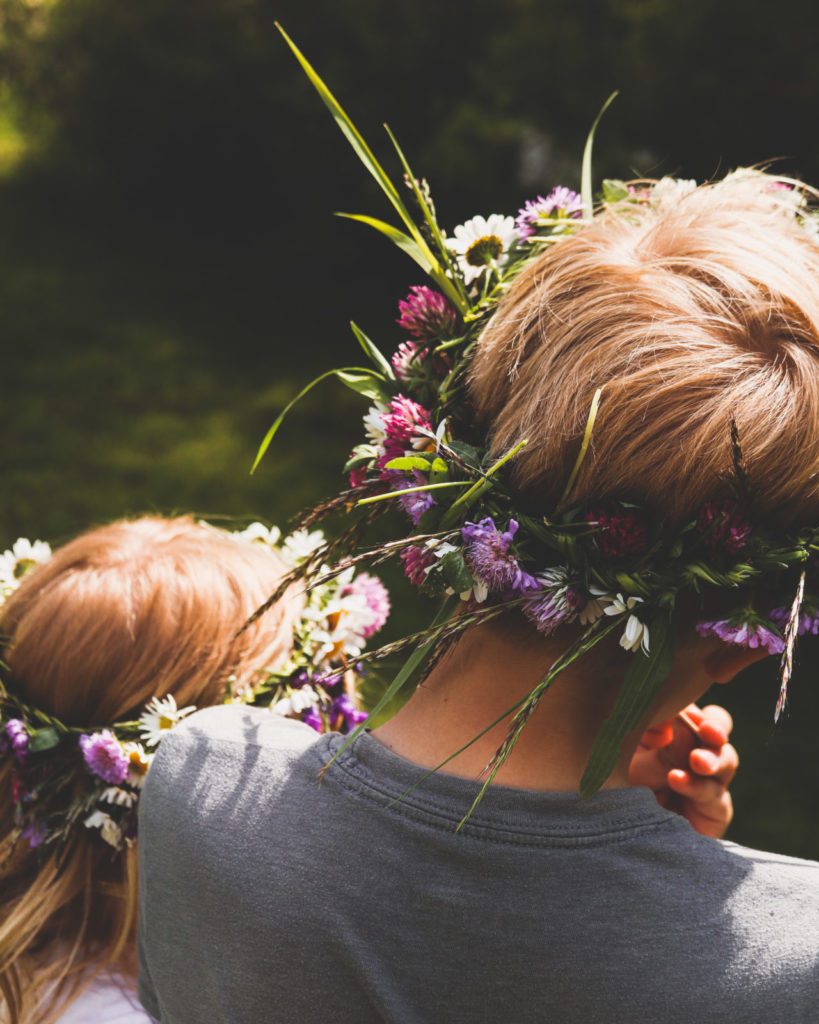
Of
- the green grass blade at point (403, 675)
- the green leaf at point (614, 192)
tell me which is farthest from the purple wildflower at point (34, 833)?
the green leaf at point (614, 192)

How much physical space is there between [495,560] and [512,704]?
0.66 ft

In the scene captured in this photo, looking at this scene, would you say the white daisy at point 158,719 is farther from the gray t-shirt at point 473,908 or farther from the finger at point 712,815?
the finger at point 712,815

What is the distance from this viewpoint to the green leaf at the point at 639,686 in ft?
4.56

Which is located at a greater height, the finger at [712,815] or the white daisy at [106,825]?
the white daisy at [106,825]

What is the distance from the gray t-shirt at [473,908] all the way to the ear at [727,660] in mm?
236

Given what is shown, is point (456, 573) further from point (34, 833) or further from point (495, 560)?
point (34, 833)

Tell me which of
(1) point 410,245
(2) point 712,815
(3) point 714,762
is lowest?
(2) point 712,815

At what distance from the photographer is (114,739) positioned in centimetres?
204

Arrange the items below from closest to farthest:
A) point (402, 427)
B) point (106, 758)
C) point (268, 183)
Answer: point (402, 427) < point (106, 758) < point (268, 183)

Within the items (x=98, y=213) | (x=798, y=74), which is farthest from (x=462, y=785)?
(x=98, y=213)

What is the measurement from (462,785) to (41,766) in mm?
1064

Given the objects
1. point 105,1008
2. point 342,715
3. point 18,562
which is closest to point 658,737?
point 342,715

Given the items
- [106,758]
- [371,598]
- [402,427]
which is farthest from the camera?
[371,598]

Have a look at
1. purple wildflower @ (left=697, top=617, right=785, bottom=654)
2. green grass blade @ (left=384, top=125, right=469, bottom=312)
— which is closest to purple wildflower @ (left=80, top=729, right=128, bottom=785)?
green grass blade @ (left=384, top=125, right=469, bottom=312)
